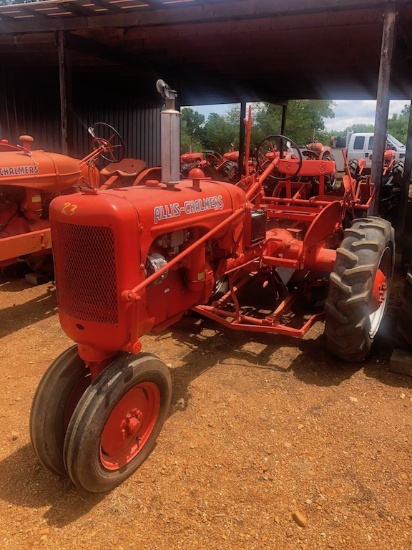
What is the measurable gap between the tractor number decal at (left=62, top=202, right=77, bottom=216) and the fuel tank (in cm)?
250

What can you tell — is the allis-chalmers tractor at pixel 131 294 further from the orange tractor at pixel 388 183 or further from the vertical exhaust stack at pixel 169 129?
the orange tractor at pixel 388 183

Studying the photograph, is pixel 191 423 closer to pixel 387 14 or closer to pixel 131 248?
pixel 131 248

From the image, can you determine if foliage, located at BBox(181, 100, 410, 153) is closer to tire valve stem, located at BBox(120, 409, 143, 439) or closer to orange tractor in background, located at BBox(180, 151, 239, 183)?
orange tractor in background, located at BBox(180, 151, 239, 183)

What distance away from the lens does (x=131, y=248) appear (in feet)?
7.30

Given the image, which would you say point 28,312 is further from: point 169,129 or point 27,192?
point 169,129

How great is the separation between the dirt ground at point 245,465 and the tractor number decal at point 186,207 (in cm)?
126

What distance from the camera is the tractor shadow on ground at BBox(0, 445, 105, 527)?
2.22 m

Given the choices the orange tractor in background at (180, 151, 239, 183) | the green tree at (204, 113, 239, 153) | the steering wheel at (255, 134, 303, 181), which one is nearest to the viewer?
the steering wheel at (255, 134, 303, 181)

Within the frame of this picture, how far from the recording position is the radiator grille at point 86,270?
2.19 meters

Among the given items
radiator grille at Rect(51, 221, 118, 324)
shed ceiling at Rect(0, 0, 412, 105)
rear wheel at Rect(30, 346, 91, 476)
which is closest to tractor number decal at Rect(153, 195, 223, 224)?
radiator grille at Rect(51, 221, 118, 324)

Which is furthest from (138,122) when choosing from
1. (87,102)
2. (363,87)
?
(363,87)

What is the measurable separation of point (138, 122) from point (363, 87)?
Answer: 679 cm

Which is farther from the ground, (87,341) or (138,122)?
(138,122)

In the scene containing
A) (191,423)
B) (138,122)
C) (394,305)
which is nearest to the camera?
(191,423)
